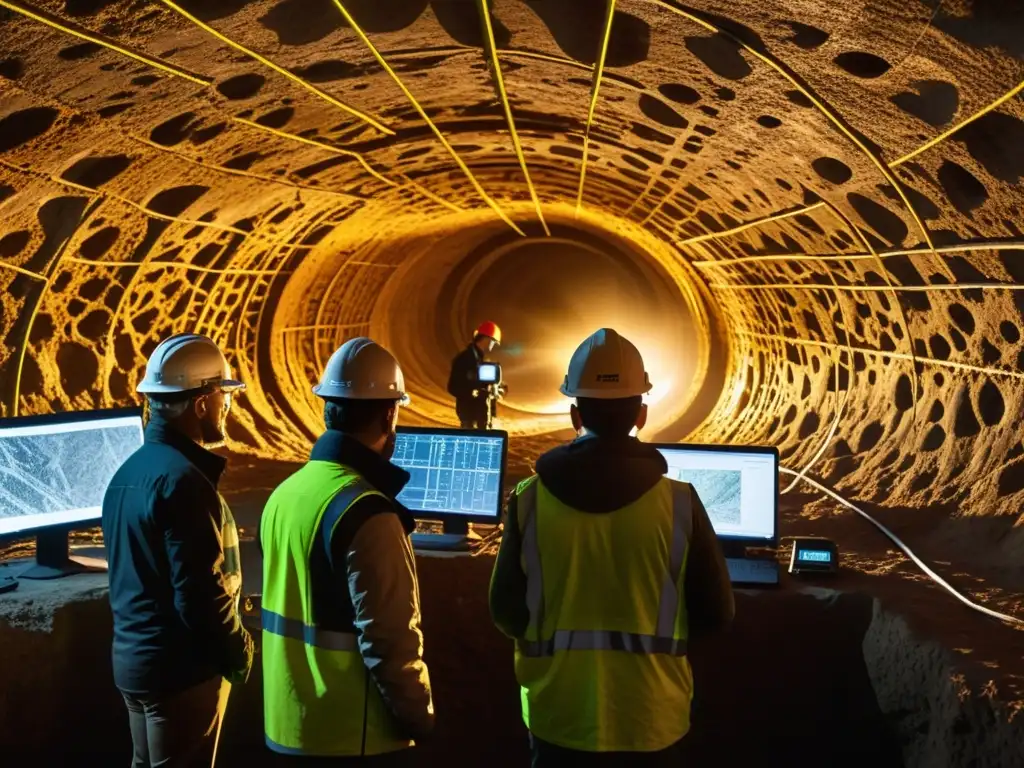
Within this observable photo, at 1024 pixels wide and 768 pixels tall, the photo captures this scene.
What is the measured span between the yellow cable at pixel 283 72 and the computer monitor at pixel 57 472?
1.71m

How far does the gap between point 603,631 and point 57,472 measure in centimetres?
275

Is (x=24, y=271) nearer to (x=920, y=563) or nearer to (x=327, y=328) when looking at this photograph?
(x=920, y=563)

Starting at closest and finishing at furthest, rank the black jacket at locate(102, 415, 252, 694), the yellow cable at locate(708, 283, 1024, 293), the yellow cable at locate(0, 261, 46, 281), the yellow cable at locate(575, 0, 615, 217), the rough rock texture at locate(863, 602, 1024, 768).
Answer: the black jacket at locate(102, 415, 252, 694), the rough rock texture at locate(863, 602, 1024, 768), the yellow cable at locate(575, 0, 615, 217), the yellow cable at locate(708, 283, 1024, 293), the yellow cable at locate(0, 261, 46, 281)

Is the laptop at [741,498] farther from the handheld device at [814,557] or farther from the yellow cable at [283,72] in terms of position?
the yellow cable at [283,72]

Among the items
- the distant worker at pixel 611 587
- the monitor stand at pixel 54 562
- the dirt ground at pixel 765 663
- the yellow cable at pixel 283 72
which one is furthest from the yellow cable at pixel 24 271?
the distant worker at pixel 611 587

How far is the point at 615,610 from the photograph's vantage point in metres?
2.71

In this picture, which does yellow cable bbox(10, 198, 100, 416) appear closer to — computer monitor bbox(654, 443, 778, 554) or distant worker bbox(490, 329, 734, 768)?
computer monitor bbox(654, 443, 778, 554)

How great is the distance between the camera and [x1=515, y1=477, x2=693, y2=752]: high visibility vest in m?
2.68

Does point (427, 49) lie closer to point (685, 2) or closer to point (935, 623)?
point (685, 2)

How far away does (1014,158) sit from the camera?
13.8 feet

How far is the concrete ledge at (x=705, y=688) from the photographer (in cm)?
412

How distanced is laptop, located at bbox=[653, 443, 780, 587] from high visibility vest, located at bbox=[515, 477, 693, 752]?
1.72 meters

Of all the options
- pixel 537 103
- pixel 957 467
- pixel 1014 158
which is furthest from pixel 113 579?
pixel 957 467

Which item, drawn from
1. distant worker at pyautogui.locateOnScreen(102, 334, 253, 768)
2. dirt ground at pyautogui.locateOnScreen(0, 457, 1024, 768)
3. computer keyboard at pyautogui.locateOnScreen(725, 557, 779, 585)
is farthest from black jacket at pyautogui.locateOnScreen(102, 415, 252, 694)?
computer keyboard at pyautogui.locateOnScreen(725, 557, 779, 585)
